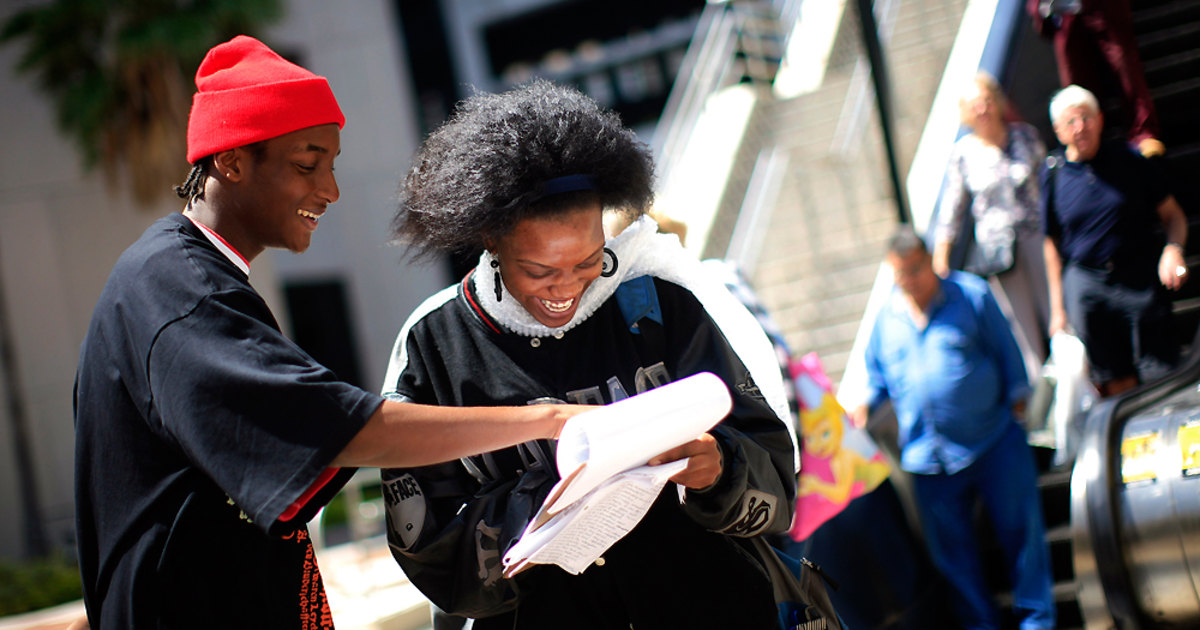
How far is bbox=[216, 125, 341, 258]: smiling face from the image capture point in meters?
1.92

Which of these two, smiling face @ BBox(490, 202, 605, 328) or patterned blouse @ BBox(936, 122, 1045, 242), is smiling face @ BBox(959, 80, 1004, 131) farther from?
smiling face @ BBox(490, 202, 605, 328)

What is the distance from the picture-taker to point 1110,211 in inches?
200

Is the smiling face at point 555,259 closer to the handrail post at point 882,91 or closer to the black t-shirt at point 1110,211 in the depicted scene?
the black t-shirt at point 1110,211

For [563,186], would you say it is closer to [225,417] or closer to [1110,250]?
[225,417]

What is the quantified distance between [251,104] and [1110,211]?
445 centimetres

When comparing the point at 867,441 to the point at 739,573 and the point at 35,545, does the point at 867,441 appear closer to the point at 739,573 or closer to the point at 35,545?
the point at 739,573

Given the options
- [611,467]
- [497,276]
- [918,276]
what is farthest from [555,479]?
[918,276]

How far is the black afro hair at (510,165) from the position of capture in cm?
211

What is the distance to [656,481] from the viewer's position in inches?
72.0

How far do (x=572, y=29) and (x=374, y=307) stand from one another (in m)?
6.84

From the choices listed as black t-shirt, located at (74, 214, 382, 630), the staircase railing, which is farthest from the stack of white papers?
the staircase railing

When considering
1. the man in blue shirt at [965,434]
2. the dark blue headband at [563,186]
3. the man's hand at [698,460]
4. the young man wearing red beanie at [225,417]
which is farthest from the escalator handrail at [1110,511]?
the young man wearing red beanie at [225,417]

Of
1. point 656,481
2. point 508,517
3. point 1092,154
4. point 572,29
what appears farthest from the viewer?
point 572,29

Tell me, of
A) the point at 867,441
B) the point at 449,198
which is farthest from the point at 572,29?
the point at 449,198
